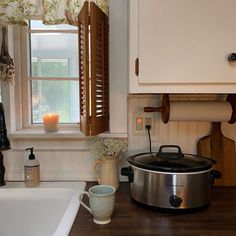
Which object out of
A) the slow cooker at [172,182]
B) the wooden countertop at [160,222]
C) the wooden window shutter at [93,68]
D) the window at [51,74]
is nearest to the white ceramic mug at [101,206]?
the wooden countertop at [160,222]

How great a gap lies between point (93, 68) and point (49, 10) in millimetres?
397

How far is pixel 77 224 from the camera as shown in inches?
39.8

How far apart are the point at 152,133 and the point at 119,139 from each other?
18cm

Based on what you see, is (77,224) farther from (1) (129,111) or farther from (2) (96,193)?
(1) (129,111)

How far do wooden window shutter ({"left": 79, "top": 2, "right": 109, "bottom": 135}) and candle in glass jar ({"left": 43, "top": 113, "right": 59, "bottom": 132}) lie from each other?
11.4 inches

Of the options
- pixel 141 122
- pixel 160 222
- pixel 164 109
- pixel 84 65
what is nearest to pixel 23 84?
pixel 84 65

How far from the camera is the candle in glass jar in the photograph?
1.46 meters

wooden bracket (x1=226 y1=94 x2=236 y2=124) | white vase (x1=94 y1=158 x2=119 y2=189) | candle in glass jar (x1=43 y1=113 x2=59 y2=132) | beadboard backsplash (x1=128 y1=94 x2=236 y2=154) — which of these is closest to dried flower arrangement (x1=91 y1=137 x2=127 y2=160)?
white vase (x1=94 y1=158 x2=119 y2=189)

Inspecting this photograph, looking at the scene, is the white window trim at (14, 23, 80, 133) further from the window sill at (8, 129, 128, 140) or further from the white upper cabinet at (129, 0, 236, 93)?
the white upper cabinet at (129, 0, 236, 93)

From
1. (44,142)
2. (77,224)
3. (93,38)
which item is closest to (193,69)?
(93,38)

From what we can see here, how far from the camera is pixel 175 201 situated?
1068 millimetres

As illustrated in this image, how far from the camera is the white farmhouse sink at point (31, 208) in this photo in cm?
130

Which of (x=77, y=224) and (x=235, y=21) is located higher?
(x=235, y=21)

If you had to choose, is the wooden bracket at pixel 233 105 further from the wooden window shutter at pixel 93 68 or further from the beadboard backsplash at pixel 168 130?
the wooden window shutter at pixel 93 68
